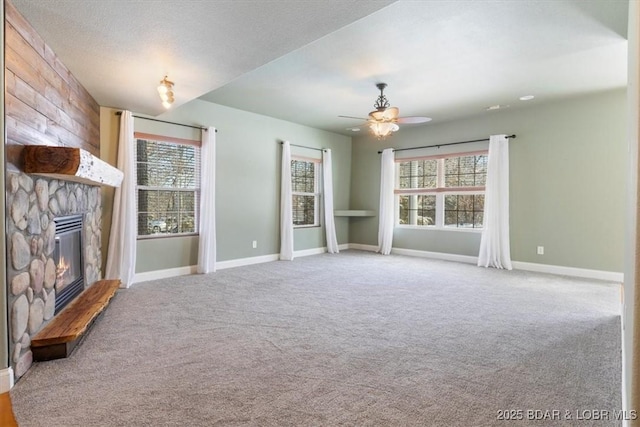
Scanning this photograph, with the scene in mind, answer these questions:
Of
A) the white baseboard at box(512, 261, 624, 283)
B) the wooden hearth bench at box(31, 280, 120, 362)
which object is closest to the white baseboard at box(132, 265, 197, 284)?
the wooden hearth bench at box(31, 280, 120, 362)

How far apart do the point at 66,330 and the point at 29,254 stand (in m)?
0.61

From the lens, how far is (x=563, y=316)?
11.2 ft

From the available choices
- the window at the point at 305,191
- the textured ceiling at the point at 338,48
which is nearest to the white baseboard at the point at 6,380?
the textured ceiling at the point at 338,48

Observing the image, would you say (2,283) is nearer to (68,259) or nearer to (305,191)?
(68,259)

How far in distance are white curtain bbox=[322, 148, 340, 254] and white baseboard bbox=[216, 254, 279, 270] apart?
145cm

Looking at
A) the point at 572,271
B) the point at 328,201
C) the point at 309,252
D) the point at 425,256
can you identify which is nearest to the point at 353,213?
the point at 328,201

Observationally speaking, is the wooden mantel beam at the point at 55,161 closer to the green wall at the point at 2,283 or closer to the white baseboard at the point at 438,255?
the green wall at the point at 2,283

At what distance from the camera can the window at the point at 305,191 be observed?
7.18 metres

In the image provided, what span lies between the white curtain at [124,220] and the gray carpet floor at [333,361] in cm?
36

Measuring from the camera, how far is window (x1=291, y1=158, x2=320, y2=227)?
7176mm

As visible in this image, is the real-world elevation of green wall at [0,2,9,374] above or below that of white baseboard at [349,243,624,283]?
above

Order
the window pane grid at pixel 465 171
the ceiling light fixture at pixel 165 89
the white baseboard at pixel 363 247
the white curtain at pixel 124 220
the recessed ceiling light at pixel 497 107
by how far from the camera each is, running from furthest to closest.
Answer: the white baseboard at pixel 363 247 < the window pane grid at pixel 465 171 < the recessed ceiling light at pixel 497 107 < the white curtain at pixel 124 220 < the ceiling light fixture at pixel 165 89

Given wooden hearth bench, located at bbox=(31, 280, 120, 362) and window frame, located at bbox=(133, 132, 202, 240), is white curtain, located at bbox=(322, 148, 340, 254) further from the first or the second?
wooden hearth bench, located at bbox=(31, 280, 120, 362)

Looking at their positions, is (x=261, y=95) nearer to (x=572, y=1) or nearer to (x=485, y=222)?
(x=572, y=1)
